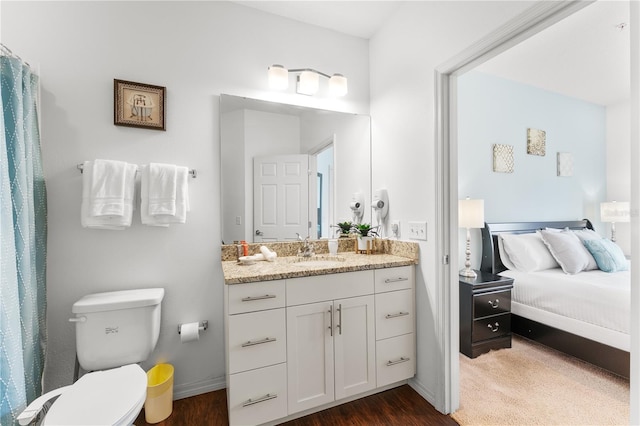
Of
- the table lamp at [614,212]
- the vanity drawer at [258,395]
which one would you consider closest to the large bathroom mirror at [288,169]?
the vanity drawer at [258,395]

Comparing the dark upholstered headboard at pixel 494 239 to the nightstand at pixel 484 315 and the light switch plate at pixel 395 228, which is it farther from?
the light switch plate at pixel 395 228

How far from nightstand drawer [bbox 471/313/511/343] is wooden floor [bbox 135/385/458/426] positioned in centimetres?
83

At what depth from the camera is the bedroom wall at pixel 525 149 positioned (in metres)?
2.97

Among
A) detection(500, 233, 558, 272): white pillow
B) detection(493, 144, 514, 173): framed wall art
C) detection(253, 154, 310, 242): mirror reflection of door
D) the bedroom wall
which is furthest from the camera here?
detection(493, 144, 514, 173): framed wall art

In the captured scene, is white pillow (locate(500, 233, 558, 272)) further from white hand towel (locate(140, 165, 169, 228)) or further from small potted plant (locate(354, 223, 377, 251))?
white hand towel (locate(140, 165, 169, 228))

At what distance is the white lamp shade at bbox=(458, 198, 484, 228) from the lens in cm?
266

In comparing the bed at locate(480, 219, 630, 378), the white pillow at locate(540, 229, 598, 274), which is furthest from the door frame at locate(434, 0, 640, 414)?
the white pillow at locate(540, 229, 598, 274)

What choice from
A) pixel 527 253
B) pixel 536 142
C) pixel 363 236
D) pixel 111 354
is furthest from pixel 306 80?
pixel 536 142

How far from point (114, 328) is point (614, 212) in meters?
5.24

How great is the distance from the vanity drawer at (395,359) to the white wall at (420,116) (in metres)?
0.07

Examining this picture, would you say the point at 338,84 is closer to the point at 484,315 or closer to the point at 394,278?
the point at 394,278

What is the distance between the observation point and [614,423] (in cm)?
158

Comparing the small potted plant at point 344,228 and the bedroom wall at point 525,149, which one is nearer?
the small potted plant at point 344,228

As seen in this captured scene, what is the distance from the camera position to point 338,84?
2.16 metres
